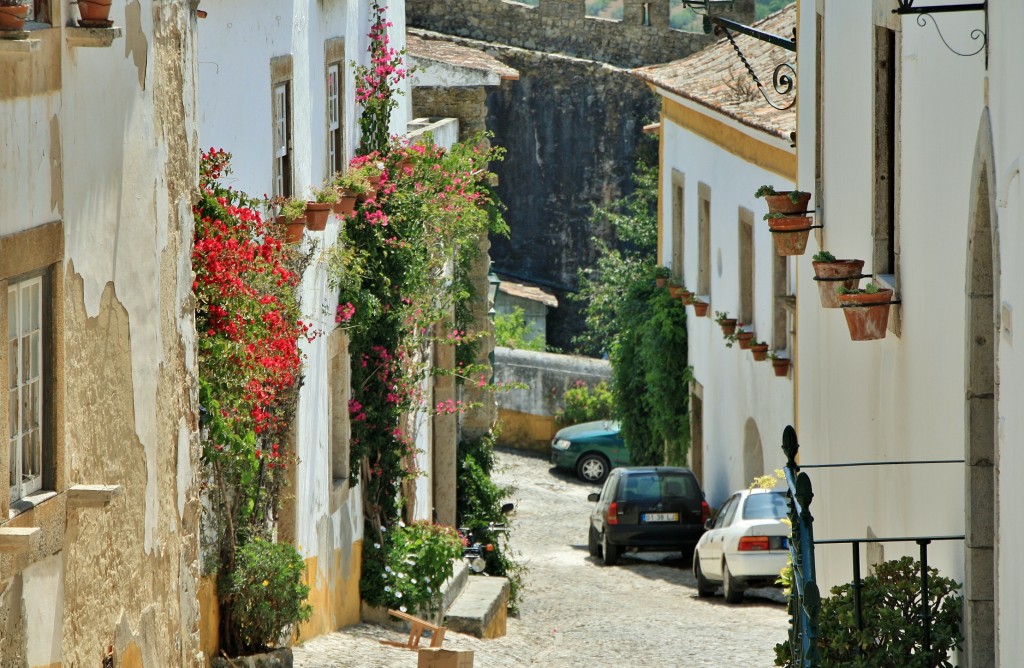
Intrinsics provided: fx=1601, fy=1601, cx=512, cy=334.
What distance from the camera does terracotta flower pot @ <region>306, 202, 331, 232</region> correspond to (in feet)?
39.4

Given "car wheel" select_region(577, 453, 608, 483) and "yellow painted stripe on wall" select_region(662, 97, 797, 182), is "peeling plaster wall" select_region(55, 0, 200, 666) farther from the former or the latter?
"car wheel" select_region(577, 453, 608, 483)

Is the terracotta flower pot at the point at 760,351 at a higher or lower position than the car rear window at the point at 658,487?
higher

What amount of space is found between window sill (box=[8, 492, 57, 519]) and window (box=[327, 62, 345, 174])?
766 centimetres

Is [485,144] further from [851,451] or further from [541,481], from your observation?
[541,481]

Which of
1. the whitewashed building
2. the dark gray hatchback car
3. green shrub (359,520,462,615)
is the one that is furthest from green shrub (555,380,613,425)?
green shrub (359,520,462,615)

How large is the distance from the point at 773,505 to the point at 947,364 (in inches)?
386

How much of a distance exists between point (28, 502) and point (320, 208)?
5.85 m

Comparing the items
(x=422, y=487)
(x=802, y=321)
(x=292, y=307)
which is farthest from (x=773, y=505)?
(x=292, y=307)

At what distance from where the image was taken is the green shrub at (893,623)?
7273 mm

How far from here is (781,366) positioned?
18.6 m

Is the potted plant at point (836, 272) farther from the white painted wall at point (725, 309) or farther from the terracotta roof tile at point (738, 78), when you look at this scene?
the white painted wall at point (725, 309)

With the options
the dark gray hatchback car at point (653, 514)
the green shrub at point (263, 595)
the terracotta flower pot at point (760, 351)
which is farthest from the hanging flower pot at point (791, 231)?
the dark gray hatchback car at point (653, 514)

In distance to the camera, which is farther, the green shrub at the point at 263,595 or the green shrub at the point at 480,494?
the green shrub at the point at 480,494

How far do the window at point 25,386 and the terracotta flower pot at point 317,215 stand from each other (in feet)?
17.7
